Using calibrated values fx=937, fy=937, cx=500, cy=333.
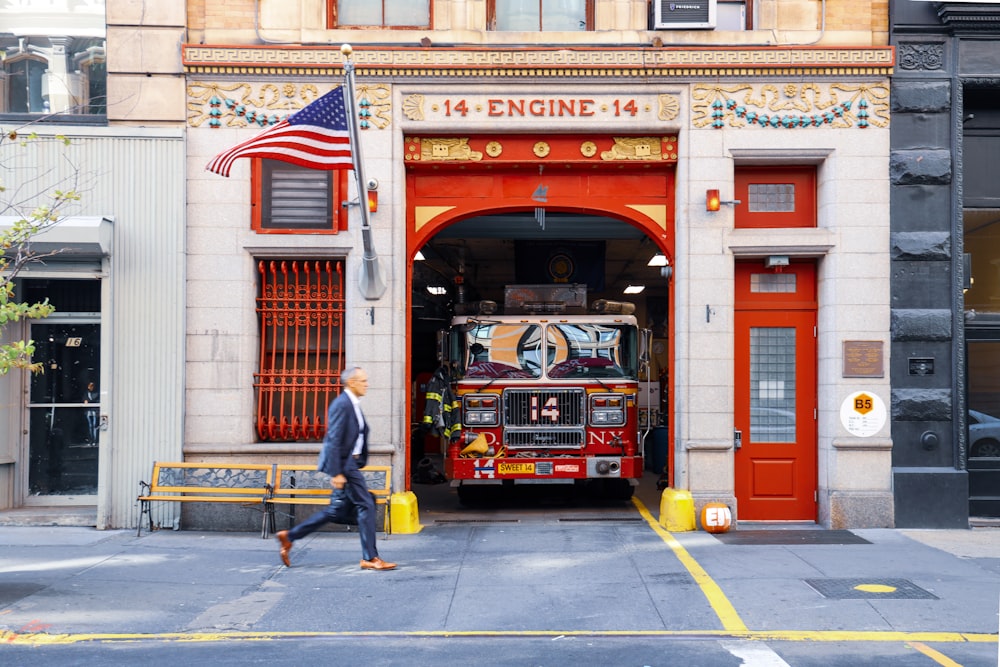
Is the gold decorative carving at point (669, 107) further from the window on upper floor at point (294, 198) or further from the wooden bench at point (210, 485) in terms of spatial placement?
the wooden bench at point (210, 485)

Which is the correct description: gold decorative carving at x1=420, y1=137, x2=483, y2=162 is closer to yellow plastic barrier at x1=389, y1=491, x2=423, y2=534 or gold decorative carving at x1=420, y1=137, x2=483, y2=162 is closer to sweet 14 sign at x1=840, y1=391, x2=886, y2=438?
yellow plastic barrier at x1=389, y1=491, x2=423, y2=534

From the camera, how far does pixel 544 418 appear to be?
13445 millimetres

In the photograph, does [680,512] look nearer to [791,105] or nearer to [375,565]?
[375,565]

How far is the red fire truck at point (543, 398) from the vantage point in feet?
43.5

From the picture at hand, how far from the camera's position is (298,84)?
11.9m

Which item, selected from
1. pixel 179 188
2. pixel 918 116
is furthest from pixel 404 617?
pixel 918 116

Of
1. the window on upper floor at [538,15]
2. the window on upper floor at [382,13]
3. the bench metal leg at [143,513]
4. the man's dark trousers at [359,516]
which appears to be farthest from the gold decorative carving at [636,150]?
the bench metal leg at [143,513]

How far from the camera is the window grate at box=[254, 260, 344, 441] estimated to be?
1205cm

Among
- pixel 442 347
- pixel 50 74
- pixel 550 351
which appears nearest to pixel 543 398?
pixel 550 351

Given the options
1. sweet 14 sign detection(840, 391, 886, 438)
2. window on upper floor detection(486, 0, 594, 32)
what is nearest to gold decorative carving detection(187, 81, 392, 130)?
window on upper floor detection(486, 0, 594, 32)

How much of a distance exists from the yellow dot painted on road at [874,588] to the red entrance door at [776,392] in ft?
11.7

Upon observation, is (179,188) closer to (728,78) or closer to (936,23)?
(728,78)

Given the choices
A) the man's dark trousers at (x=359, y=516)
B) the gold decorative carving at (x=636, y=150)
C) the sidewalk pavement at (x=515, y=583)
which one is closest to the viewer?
the sidewalk pavement at (x=515, y=583)

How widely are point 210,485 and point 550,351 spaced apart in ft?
A: 16.6
